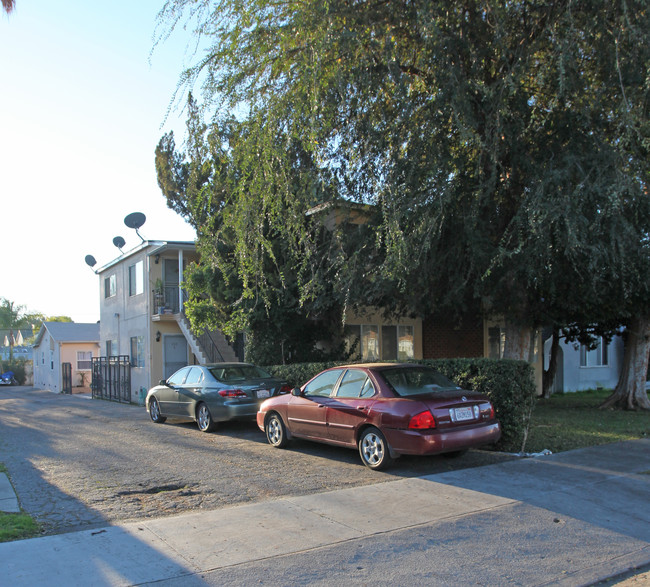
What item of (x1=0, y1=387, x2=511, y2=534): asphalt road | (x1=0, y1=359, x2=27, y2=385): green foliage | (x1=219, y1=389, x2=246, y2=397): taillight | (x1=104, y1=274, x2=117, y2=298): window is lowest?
(x1=0, y1=359, x2=27, y2=385): green foliage

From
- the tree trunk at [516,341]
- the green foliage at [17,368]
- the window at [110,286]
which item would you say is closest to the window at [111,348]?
the window at [110,286]

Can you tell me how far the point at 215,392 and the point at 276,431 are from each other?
233 centimetres

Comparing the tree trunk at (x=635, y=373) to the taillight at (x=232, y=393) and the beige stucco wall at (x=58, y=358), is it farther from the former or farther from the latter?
the beige stucco wall at (x=58, y=358)

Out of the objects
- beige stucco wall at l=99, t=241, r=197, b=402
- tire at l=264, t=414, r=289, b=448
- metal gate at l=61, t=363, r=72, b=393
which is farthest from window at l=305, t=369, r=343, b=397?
metal gate at l=61, t=363, r=72, b=393

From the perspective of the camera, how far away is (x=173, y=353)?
22.3 metres

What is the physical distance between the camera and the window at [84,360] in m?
34.0

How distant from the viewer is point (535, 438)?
34.0 ft

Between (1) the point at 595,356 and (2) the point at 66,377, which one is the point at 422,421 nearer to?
(1) the point at 595,356

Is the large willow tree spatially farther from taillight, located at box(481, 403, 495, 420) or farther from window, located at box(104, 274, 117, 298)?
window, located at box(104, 274, 117, 298)

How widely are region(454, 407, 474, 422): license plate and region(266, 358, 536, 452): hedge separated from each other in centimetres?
137

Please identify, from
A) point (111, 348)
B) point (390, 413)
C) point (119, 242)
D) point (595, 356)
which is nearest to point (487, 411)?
point (390, 413)

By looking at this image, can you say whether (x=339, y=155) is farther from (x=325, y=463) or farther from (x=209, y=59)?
(x=325, y=463)

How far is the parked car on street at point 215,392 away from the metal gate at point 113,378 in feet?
31.0

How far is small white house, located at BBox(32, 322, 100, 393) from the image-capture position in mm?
33000
